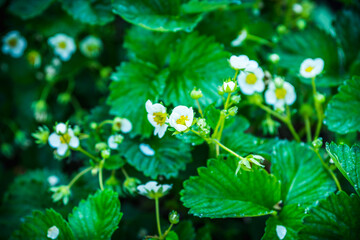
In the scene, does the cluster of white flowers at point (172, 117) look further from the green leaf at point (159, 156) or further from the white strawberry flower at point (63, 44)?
the white strawberry flower at point (63, 44)

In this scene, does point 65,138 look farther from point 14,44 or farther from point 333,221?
point 14,44

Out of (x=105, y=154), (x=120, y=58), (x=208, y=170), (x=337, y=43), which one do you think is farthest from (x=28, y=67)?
(x=337, y=43)

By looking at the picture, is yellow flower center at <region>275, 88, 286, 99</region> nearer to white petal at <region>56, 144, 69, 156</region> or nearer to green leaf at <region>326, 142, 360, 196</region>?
green leaf at <region>326, 142, 360, 196</region>

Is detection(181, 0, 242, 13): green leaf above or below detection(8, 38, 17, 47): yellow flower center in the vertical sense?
above

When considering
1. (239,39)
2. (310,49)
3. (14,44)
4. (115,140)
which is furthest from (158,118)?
(14,44)

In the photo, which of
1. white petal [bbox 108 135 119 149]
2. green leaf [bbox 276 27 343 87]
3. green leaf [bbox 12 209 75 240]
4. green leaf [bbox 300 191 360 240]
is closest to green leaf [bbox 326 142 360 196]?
green leaf [bbox 300 191 360 240]

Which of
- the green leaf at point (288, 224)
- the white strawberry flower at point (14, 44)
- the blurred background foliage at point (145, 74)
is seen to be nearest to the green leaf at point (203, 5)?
the blurred background foliage at point (145, 74)
